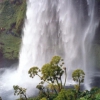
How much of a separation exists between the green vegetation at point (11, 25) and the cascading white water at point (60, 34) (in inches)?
335

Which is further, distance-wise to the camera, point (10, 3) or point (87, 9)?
point (10, 3)

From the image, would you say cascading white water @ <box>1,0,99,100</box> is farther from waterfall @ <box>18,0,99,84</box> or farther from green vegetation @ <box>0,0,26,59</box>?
green vegetation @ <box>0,0,26,59</box>

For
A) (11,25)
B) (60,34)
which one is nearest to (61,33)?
(60,34)

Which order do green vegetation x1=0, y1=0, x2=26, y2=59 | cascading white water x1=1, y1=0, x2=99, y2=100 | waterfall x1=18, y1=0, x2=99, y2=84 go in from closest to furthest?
cascading white water x1=1, y1=0, x2=99, y2=100 < waterfall x1=18, y1=0, x2=99, y2=84 < green vegetation x1=0, y1=0, x2=26, y2=59

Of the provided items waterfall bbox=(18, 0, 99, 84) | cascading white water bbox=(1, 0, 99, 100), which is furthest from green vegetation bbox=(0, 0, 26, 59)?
cascading white water bbox=(1, 0, 99, 100)

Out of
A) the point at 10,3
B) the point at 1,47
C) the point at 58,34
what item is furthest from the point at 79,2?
the point at 10,3

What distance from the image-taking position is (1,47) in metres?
53.8

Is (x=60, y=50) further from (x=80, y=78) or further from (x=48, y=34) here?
(x=80, y=78)

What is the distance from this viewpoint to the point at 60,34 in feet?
136

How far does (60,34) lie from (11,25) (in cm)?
Result: 1930

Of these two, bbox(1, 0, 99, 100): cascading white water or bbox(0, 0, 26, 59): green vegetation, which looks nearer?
bbox(1, 0, 99, 100): cascading white water

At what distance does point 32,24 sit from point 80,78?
91.7 feet

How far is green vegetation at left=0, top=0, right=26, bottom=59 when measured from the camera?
5294 cm

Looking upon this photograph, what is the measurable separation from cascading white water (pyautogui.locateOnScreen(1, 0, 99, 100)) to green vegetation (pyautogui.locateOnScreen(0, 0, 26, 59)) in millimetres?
8497
